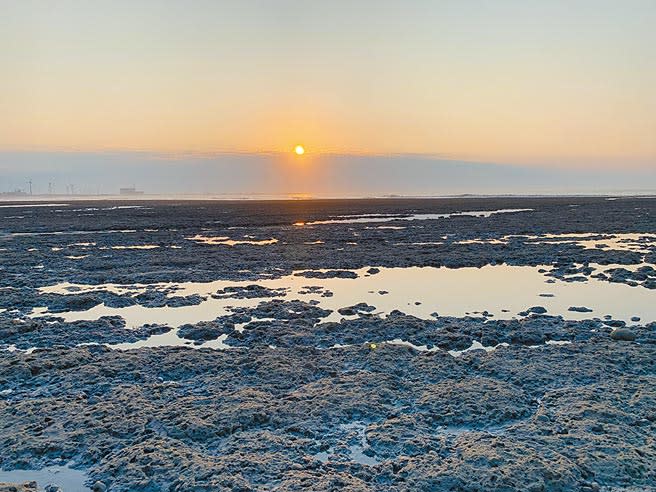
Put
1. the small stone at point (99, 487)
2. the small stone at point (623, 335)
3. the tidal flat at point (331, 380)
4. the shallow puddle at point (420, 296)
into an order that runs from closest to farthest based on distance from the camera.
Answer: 1. the small stone at point (99, 487)
2. the tidal flat at point (331, 380)
3. the small stone at point (623, 335)
4. the shallow puddle at point (420, 296)

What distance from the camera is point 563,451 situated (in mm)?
5547

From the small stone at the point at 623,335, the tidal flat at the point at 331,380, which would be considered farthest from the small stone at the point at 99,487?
the small stone at the point at 623,335

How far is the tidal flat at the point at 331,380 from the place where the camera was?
211 inches

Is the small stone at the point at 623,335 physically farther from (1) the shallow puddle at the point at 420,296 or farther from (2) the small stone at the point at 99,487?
(2) the small stone at the point at 99,487

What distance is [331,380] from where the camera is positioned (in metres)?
7.73

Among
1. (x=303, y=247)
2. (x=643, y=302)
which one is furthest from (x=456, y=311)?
(x=303, y=247)

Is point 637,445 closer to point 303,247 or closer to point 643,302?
point 643,302

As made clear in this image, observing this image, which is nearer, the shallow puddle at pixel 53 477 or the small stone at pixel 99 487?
the small stone at pixel 99 487

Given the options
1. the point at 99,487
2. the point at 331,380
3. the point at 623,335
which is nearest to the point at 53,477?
the point at 99,487

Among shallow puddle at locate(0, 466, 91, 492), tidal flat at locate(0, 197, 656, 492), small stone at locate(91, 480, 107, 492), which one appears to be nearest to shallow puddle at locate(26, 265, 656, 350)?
tidal flat at locate(0, 197, 656, 492)

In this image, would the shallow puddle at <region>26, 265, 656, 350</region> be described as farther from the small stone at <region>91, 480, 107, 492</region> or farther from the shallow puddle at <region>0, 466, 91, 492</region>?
the small stone at <region>91, 480, 107, 492</region>

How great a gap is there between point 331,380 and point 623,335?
5.95 metres

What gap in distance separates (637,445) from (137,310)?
11006mm

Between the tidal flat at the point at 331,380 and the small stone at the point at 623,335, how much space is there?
35mm
